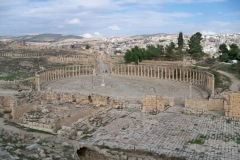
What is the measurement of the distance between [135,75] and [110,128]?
143ft

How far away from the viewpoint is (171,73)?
60.2 m

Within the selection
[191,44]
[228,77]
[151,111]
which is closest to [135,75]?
[191,44]

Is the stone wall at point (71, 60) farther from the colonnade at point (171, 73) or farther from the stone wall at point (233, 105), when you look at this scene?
the stone wall at point (233, 105)

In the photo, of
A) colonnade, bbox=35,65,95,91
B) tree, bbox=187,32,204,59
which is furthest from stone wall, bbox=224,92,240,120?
tree, bbox=187,32,204,59

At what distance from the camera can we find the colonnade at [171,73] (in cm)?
4594

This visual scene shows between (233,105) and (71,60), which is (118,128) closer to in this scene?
(233,105)

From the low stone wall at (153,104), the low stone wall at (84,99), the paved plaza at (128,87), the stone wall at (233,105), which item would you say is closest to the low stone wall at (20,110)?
the low stone wall at (84,99)

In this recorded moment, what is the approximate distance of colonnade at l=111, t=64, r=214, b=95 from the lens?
45944 mm

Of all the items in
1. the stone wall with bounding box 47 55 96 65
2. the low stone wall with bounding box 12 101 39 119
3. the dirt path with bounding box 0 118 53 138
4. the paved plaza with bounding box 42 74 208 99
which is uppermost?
the stone wall with bounding box 47 55 96 65

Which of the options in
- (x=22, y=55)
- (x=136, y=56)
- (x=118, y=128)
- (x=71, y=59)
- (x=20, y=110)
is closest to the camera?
(x=118, y=128)

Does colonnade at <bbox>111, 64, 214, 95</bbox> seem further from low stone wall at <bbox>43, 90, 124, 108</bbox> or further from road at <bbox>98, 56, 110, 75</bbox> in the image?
low stone wall at <bbox>43, 90, 124, 108</bbox>

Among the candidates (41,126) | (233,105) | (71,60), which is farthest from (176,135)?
(71,60)

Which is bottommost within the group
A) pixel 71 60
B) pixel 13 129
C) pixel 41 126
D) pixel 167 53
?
pixel 13 129

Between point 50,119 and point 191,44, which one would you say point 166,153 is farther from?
point 191,44
